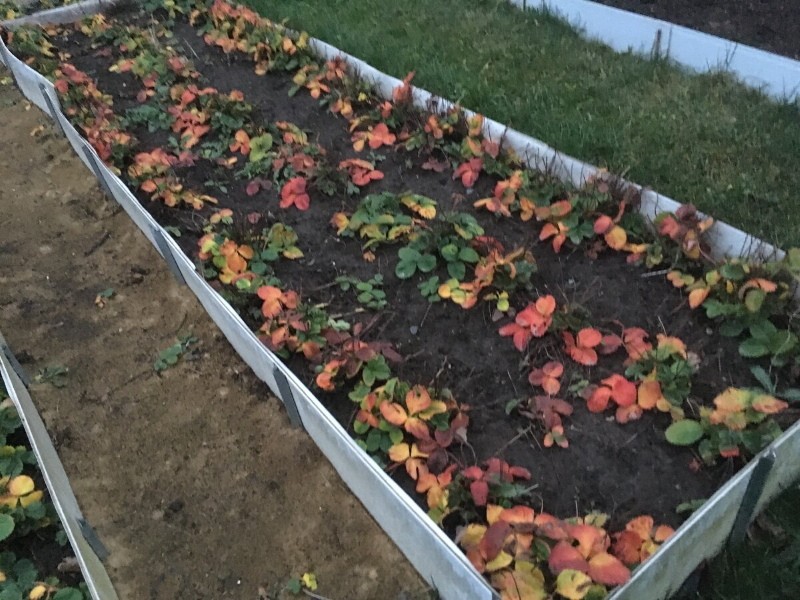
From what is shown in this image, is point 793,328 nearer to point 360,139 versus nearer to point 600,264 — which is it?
point 600,264

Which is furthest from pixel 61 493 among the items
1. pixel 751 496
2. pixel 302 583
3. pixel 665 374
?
pixel 751 496

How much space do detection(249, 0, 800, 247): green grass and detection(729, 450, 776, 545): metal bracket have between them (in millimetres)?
1250

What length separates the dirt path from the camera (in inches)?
91.7

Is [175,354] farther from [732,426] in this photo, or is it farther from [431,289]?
[732,426]

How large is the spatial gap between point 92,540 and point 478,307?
5.33ft

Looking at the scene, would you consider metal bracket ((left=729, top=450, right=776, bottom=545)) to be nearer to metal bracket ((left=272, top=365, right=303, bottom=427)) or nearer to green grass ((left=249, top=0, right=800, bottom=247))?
green grass ((left=249, top=0, right=800, bottom=247))

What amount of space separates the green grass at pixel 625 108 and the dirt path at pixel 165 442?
122 cm

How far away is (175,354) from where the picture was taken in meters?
3.09

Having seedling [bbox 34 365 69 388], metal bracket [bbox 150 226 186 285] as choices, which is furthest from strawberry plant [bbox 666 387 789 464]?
seedling [bbox 34 365 69 388]

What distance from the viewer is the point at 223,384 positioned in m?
2.95

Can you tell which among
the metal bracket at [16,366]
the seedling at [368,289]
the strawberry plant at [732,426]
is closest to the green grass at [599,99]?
the strawberry plant at [732,426]

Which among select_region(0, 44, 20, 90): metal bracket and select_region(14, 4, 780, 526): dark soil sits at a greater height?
select_region(14, 4, 780, 526): dark soil

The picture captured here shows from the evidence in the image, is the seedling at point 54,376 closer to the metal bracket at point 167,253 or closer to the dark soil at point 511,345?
the metal bracket at point 167,253

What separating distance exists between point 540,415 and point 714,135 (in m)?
1.96
